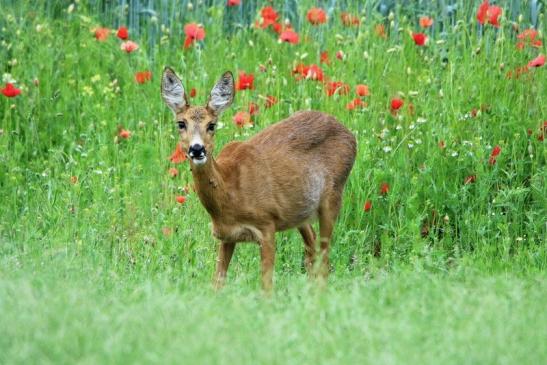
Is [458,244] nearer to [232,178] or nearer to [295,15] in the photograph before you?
[232,178]

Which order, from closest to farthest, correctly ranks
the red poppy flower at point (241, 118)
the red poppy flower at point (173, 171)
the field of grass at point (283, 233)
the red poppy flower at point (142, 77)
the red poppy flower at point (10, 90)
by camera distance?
the field of grass at point (283, 233) < the red poppy flower at point (241, 118) < the red poppy flower at point (173, 171) < the red poppy flower at point (10, 90) < the red poppy flower at point (142, 77)

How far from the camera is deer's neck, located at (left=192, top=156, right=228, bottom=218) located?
720 cm

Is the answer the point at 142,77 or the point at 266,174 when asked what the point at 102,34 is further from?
the point at 266,174

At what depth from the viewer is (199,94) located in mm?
9398

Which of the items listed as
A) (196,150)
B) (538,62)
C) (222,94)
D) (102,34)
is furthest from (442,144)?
(102,34)

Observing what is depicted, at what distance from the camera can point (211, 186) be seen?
23.7ft

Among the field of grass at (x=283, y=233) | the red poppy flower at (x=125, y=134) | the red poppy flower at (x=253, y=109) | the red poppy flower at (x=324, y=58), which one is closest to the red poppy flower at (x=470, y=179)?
the field of grass at (x=283, y=233)

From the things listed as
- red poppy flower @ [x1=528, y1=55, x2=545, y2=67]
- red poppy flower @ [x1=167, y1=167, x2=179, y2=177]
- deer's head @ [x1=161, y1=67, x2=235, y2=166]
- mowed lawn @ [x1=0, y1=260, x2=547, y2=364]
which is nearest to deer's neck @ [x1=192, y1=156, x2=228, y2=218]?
deer's head @ [x1=161, y1=67, x2=235, y2=166]

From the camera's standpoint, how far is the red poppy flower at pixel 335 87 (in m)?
9.03

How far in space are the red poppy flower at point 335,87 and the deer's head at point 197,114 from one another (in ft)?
5.65

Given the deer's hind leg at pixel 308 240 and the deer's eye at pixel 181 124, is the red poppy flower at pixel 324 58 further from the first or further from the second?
the deer's eye at pixel 181 124

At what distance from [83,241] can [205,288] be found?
Answer: 1.49 m

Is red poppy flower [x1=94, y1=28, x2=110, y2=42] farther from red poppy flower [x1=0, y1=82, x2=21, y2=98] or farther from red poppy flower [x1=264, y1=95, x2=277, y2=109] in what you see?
red poppy flower [x1=264, y1=95, x2=277, y2=109]

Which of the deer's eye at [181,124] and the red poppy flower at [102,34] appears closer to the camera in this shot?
the deer's eye at [181,124]
